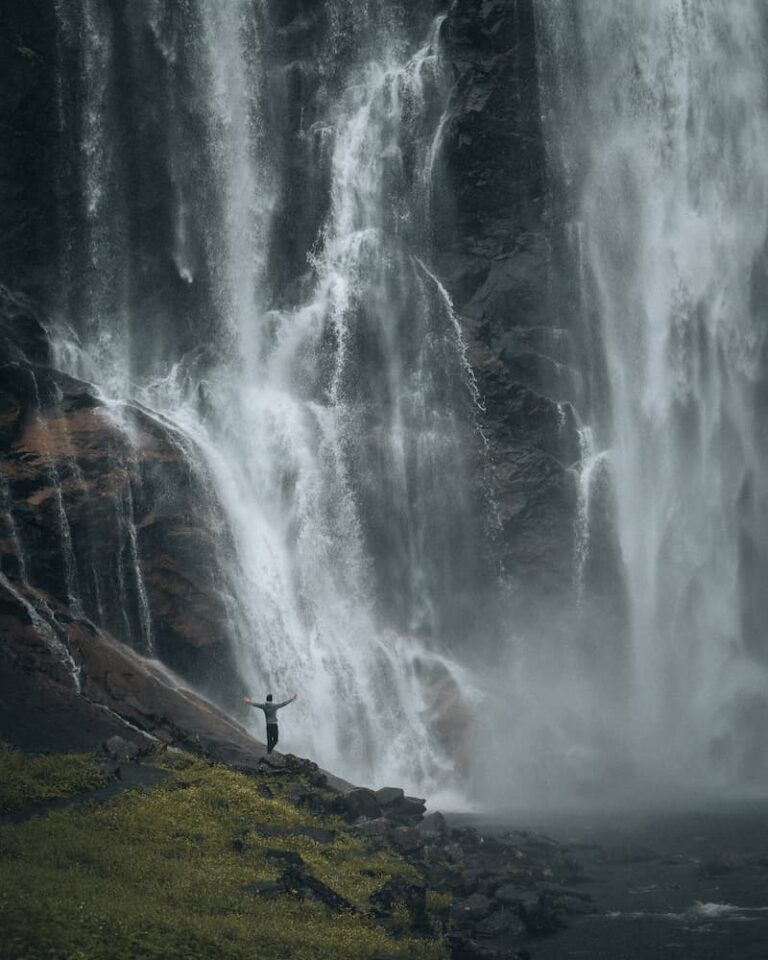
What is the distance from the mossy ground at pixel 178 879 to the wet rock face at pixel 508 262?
876 inches

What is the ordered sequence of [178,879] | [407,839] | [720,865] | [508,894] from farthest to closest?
[720,865], [407,839], [508,894], [178,879]

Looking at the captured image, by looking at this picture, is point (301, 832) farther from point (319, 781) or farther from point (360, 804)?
point (319, 781)

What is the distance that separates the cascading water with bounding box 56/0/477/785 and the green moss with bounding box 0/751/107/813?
1340 cm

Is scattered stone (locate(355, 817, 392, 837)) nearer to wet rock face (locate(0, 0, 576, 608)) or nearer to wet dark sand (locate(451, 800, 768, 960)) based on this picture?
wet dark sand (locate(451, 800, 768, 960))

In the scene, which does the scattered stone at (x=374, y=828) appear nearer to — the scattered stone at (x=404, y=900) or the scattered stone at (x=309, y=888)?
the scattered stone at (x=404, y=900)

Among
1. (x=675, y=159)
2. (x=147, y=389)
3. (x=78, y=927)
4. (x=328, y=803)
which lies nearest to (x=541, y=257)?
(x=675, y=159)

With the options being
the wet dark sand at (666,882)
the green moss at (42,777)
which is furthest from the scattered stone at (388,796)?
the green moss at (42,777)

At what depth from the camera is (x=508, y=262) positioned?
48.7 meters

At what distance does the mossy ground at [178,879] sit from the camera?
1683 cm

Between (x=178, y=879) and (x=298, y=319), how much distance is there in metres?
30.0

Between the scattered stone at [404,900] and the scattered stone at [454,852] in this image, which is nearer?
the scattered stone at [404,900]

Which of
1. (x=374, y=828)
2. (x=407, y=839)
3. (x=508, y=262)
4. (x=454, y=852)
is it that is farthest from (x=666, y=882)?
(x=508, y=262)

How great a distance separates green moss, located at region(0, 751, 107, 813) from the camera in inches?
873

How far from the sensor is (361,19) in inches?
2037
